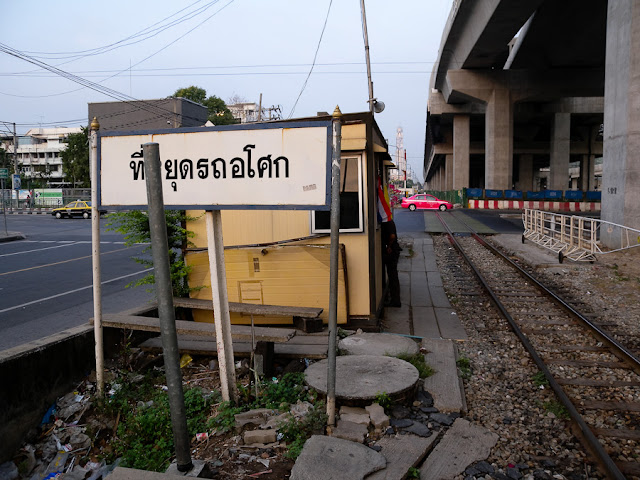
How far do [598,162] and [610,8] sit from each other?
10732 centimetres

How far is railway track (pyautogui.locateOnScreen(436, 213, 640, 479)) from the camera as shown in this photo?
164 inches

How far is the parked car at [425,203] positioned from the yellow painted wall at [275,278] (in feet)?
128

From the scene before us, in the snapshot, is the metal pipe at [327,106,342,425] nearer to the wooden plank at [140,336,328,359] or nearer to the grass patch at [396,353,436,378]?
the wooden plank at [140,336,328,359]

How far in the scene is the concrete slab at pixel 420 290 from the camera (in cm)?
965

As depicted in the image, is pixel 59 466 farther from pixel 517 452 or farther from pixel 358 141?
pixel 358 141

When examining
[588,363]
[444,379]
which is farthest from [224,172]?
[588,363]

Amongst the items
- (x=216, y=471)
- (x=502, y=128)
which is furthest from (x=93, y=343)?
(x=502, y=128)

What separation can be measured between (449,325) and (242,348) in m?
3.60

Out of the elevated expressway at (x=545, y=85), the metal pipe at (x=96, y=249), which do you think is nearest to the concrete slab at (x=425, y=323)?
the metal pipe at (x=96, y=249)

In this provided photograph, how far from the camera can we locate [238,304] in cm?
646

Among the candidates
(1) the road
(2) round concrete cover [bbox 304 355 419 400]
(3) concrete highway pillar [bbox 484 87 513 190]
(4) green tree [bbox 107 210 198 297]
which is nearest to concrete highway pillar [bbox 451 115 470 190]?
(3) concrete highway pillar [bbox 484 87 513 190]

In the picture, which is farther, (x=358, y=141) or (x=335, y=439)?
(x=358, y=141)

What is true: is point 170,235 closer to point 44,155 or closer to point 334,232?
point 334,232

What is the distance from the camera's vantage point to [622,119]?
16.1 metres
